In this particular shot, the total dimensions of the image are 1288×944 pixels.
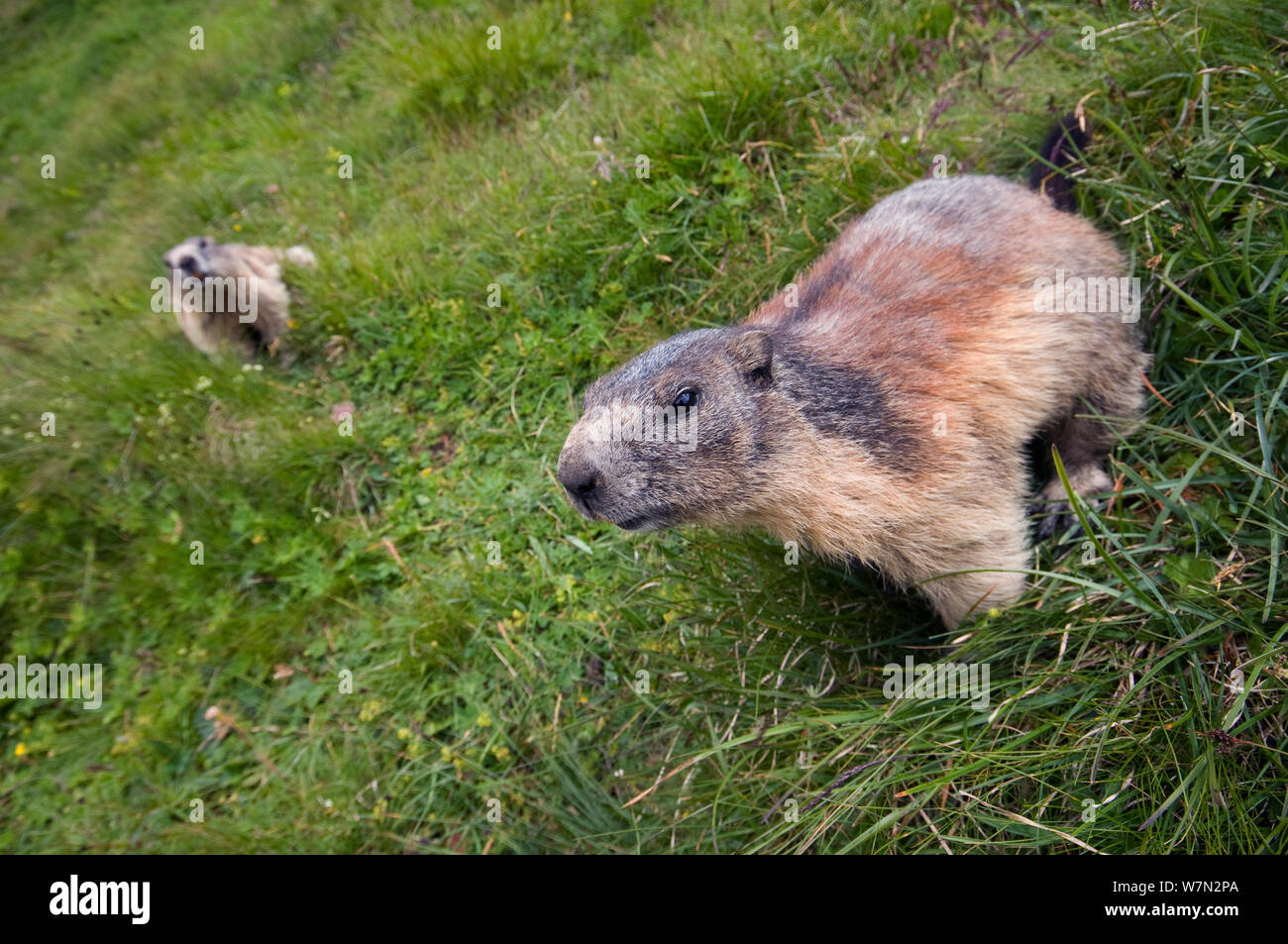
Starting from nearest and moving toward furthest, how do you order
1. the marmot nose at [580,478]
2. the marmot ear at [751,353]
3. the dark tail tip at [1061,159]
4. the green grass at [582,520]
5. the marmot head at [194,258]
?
the green grass at [582,520] → the marmot nose at [580,478] → the marmot ear at [751,353] → the dark tail tip at [1061,159] → the marmot head at [194,258]

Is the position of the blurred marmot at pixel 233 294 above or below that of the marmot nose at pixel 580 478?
above

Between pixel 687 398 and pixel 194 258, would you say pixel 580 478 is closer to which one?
pixel 687 398

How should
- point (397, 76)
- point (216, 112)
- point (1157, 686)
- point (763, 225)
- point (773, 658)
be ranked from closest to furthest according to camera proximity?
point (1157, 686)
point (773, 658)
point (763, 225)
point (397, 76)
point (216, 112)

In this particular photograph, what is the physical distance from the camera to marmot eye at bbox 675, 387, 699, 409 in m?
3.38

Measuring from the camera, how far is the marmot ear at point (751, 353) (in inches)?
138

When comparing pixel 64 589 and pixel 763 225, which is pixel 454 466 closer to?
pixel 763 225

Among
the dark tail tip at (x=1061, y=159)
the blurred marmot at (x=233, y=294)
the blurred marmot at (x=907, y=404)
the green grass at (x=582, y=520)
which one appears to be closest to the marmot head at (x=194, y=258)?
the blurred marmot at (x=233, y=294)

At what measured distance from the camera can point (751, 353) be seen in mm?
3510

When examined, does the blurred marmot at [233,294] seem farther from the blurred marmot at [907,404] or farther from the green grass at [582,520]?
the blurred marmot at [907,404]

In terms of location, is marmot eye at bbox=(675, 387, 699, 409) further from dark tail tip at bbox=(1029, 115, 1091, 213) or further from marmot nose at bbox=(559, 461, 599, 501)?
dark tail tip at bbox=(1029, 115, 1091, 213)

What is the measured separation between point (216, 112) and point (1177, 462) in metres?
11.3
